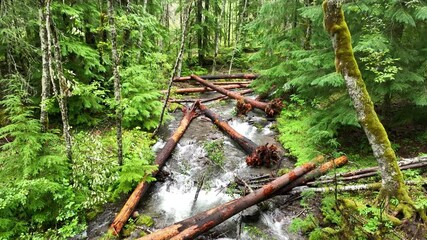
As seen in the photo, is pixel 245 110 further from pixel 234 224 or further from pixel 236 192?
pixel 234 224

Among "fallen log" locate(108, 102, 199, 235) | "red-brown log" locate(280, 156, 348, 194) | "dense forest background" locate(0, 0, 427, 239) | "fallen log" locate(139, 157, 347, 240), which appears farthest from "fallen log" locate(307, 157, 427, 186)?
"fallen log" locate(108, 102, 199, 235)

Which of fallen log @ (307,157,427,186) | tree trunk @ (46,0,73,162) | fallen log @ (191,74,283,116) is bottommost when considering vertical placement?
fallen log @ (307,157,427,186)

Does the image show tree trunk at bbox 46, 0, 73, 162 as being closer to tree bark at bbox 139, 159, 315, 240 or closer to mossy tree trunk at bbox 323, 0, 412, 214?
tree bark at bbox 139, 159, 315, 240

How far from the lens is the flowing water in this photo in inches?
269

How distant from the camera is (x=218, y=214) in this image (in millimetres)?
6598

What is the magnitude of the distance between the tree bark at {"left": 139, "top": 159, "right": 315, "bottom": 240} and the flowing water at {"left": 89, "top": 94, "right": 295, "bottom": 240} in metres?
0.39

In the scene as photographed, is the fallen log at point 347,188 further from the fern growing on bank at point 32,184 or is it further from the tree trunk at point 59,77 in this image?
the tree trunk at point 59,77

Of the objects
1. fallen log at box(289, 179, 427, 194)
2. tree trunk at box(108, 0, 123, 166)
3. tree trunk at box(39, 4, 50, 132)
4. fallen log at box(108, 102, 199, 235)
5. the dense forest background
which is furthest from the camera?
tree trunk at box(39, 4, 50, 132)

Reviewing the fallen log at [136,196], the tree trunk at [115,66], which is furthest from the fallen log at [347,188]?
the tree trunk at [115,66]

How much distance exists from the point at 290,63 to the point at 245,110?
3.17 meters

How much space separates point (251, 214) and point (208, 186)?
5.78ft

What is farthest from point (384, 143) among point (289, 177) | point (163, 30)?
point (163, 30)

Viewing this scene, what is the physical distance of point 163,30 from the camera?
47.5 feet

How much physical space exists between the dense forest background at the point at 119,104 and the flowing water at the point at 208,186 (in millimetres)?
881
